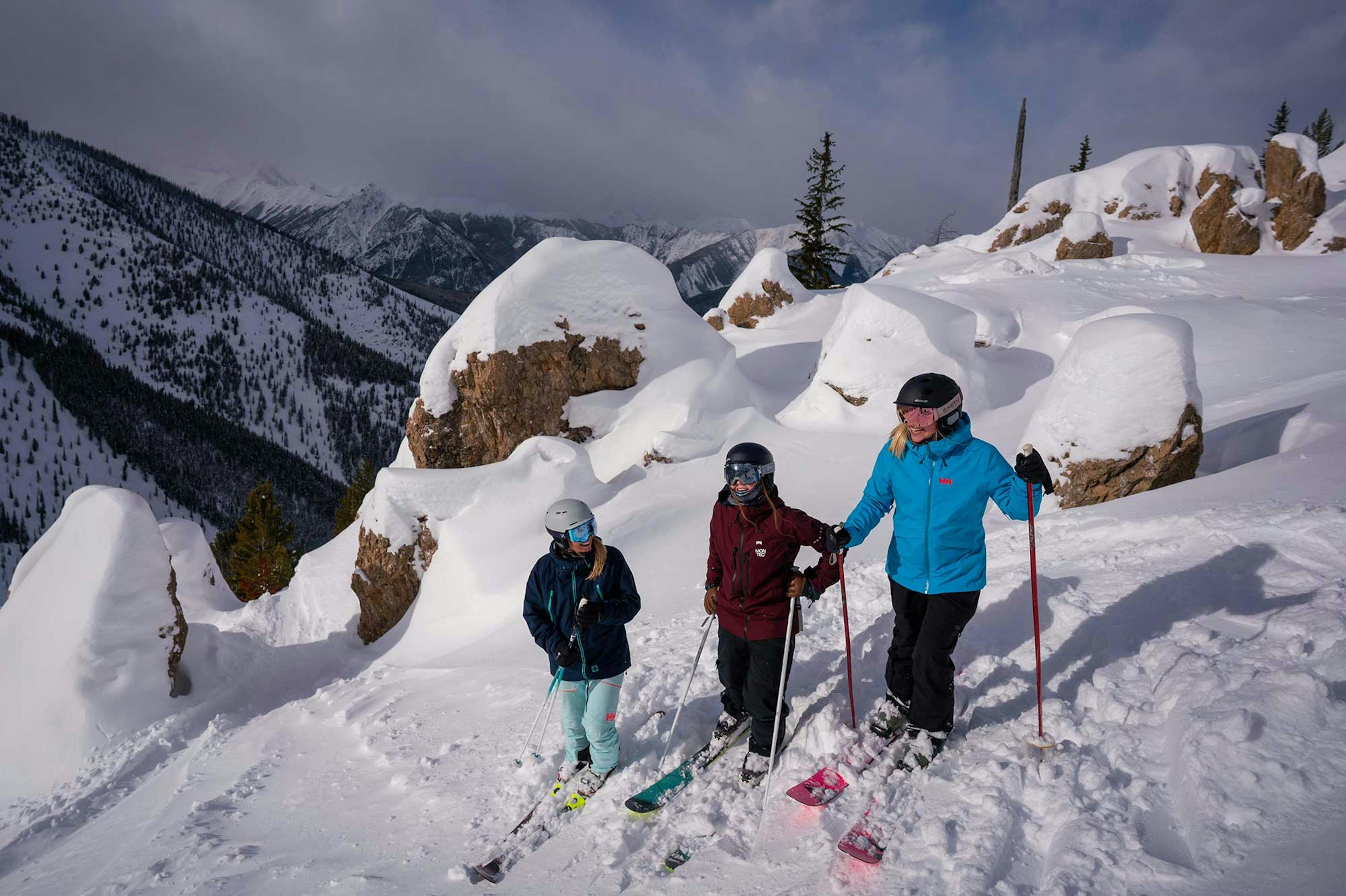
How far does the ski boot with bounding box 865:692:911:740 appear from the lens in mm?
3977

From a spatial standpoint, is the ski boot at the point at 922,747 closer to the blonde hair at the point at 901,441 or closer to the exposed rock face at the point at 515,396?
the blonde hair at the point at 901,441

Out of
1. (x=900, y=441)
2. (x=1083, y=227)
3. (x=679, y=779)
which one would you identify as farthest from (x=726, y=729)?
(x=1083, y=227)

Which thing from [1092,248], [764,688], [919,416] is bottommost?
[764,688]

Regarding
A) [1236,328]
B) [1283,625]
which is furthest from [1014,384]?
[1283,625]

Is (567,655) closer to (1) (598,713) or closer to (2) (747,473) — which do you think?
(1) (598,713)

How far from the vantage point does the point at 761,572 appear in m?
4.02

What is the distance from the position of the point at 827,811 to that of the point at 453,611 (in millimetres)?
9110

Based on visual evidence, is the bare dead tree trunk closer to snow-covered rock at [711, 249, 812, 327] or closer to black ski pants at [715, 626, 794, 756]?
snow-covered rock at [711, 249, 812, 327]

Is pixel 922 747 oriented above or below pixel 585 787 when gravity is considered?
above

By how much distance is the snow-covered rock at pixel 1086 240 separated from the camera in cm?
2309

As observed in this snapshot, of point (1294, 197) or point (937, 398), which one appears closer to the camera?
point (937, 398)

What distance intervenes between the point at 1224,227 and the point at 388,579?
3129 centimetres

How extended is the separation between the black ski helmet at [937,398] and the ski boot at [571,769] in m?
3.40

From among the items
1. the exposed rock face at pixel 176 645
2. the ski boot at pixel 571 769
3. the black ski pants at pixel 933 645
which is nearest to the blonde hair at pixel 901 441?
the black ski pants at pixel 933 645
